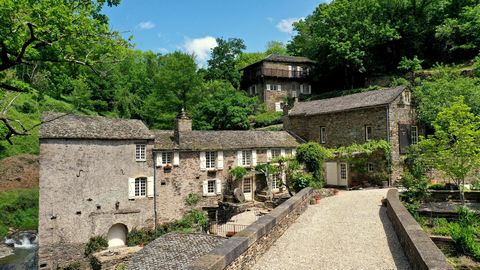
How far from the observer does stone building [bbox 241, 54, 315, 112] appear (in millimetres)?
46031

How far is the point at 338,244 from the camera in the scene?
30.0ft

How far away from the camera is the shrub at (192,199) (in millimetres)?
24859

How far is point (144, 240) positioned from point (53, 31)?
60.3 feet

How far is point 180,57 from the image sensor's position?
41.3m

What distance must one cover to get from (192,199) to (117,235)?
5.74m

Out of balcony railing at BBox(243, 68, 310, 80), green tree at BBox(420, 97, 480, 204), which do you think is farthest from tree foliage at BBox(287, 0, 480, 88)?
green tree at BBox(420, 97, 480, 204)

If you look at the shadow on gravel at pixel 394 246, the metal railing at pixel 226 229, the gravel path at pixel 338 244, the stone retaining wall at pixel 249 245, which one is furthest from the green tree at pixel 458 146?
the metal railing at pixel 226 229

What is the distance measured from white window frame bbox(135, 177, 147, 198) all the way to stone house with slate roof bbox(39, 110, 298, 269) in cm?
7

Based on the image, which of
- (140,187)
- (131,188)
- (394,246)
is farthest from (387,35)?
(394,246)

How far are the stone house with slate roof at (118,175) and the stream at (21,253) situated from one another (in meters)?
3.96

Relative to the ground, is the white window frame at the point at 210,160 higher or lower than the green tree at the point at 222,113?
lower

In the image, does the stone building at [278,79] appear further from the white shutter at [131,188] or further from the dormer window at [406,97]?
the white shutter at [131,188]

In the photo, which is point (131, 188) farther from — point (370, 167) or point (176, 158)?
point (370, 167)

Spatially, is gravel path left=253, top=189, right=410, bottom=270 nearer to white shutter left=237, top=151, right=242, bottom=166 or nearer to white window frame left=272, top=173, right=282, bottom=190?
white shutter left=237, top=151, right=242, bottom=166
